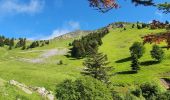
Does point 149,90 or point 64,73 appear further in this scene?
point 64,73

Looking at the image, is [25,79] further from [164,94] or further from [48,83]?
[164,94]

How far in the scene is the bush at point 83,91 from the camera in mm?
62781

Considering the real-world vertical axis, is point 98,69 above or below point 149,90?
above

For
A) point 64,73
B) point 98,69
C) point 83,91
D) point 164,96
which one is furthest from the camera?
point 64,73

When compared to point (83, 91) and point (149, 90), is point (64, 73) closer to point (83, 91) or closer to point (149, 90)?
point (149, 90)

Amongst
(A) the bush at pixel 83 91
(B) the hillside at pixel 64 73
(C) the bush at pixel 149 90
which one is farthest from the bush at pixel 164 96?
(A) the bush at pixel 83 91

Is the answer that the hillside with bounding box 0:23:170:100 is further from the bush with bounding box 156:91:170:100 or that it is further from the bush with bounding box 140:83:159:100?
the bush with bounding box 156:91:170:100

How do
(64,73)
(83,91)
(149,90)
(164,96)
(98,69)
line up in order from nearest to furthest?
(83,91)
(164,96)
(98,69)
(149,90)
(64,73)

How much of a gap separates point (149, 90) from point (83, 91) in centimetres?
4864

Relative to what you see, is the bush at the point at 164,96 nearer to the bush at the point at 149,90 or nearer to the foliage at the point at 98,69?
the bush at the point at 149,90

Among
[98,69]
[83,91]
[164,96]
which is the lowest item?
[164,96]

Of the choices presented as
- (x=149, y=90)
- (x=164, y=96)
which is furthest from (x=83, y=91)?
(x=149, y=90)

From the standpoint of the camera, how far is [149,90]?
10944cm

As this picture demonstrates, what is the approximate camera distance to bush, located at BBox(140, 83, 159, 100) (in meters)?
107
